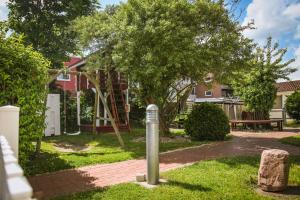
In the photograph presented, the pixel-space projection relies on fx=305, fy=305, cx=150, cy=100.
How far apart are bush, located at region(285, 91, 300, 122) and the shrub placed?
24.4 m

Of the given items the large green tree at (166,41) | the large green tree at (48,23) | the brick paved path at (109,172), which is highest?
the large green tree at (48,23)

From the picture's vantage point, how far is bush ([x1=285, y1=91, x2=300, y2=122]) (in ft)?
86.7

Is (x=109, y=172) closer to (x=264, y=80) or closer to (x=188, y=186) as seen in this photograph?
(x=188, y=186)

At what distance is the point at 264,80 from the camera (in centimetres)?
2180

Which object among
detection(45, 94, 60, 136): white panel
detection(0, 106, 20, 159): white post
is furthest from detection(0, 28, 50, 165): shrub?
detection(45, 94, 60, 136): white panel

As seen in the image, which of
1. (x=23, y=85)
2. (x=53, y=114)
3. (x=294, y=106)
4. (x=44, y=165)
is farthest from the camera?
(x=294, y=106)

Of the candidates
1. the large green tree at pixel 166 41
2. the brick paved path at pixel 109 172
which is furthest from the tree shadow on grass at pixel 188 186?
the large green tree at pixel 166 41

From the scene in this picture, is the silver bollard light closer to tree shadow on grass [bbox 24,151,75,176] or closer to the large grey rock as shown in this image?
the large grey rock

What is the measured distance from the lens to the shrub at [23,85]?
6.81 metres

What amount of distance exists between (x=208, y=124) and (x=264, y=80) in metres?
9.98

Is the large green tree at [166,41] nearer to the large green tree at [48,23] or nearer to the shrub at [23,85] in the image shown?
the shrub at [23,85]

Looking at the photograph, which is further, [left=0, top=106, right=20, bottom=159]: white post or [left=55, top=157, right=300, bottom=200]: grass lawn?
[left=55, top=157, right=300, bottom=200]: grass lawn

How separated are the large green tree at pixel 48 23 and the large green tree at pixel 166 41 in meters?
8.48

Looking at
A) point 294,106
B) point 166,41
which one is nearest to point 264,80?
point 294,106
